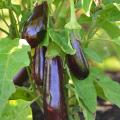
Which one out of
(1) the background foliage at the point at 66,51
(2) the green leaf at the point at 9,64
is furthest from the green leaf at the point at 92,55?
(2) the green leaf at the point at 9,64

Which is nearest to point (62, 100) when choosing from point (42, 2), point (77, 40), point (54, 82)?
point (54, 82)

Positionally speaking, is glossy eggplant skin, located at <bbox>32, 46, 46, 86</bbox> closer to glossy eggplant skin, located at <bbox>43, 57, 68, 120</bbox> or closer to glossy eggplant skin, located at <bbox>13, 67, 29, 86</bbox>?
glossy eggplant skin, located at <bbox>43, 57, 68, 120</bbox>

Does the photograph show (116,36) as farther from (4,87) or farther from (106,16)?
(4,87)

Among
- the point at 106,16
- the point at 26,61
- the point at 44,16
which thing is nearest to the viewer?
the point at 26,61

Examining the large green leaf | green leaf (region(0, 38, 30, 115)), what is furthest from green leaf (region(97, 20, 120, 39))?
green leaf (region(0, 38, 30, 115))

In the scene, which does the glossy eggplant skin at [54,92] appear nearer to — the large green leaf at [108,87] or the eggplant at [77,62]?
the eggplant at [77,62]

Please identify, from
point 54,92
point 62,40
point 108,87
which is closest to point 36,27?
point 62,40

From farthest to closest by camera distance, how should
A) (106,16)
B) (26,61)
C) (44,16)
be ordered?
(106,16), (44,16), (26,61)
